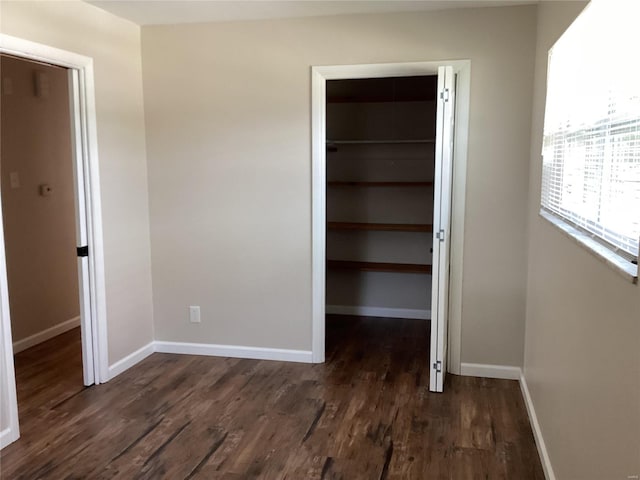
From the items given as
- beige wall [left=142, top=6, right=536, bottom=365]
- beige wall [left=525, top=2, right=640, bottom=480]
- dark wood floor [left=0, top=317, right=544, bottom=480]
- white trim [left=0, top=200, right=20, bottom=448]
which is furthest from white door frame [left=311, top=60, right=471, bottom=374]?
white trim [left=0, top=200, right=20, bottom=448]

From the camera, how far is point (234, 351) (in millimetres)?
3984

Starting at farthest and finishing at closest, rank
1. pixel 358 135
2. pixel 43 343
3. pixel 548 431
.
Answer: pixel 358 135 < pixel 43 343 < pixel 548 431

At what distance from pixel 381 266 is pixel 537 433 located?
2389mm

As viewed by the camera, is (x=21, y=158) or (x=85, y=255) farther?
(x=21, y=158)

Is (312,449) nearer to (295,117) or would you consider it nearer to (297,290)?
(297,290)

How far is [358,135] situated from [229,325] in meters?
2.18

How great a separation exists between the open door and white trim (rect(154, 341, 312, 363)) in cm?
99

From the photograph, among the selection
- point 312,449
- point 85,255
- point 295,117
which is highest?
point 295,117

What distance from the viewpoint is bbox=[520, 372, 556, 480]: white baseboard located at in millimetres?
2359

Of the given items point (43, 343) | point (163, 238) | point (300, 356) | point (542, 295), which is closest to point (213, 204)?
point (163, 238)

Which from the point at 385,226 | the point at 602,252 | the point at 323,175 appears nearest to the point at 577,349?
the point at 602,252

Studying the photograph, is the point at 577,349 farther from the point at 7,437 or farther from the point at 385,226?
the point at 385,226

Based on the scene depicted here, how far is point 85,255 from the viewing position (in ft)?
11.0

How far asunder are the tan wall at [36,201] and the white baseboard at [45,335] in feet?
0.11
